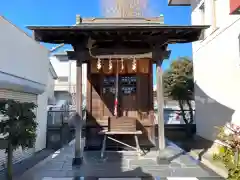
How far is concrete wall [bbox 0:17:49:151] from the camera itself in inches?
251

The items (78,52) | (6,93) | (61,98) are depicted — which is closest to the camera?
(78,52)

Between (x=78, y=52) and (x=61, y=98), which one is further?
(x=61, y=98)

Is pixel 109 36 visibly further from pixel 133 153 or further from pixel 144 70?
pixel 133 153

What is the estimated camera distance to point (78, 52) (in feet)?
19.5

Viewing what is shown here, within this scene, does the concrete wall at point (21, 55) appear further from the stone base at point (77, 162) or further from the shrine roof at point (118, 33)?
→ the stone base at point (77, 162)

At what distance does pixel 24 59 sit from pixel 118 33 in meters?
3.77

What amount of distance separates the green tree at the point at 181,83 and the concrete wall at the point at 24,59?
6.32 m

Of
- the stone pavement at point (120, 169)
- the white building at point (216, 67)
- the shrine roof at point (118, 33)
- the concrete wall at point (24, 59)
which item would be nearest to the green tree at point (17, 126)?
the stone pavement at point (120, 169)

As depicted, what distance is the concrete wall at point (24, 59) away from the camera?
20.9 feet

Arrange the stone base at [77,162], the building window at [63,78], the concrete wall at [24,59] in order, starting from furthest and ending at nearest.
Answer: the building window at [63,78] < the concrete wall at [24,59] < the stone base at [77,162]

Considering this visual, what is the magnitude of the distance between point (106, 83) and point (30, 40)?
10.7 feet

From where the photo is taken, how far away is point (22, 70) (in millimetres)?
7477

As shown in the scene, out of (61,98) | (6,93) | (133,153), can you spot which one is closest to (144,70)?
(133,153)

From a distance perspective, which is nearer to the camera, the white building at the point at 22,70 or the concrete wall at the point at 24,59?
the white building at the point at 22,70
